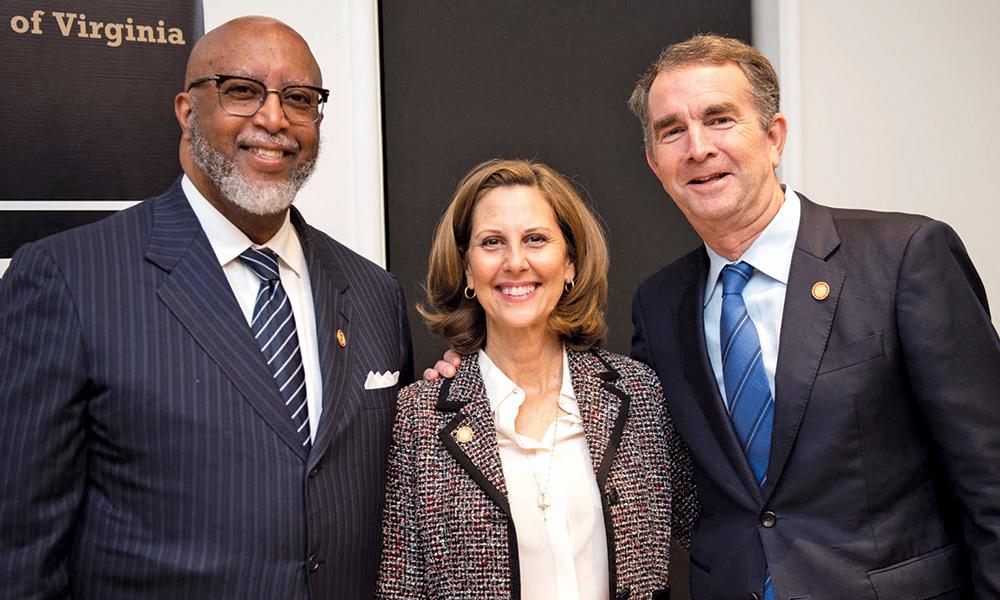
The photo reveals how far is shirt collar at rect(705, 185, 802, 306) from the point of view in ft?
6.20

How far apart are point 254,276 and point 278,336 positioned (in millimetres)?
141

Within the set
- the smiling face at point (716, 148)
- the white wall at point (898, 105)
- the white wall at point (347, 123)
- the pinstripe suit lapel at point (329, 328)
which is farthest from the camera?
the white wall at point (898, 105)

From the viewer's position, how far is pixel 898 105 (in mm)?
3379

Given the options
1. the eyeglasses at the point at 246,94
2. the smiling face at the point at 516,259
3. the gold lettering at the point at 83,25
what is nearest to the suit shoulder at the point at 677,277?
the smiling face at the point at 516,259

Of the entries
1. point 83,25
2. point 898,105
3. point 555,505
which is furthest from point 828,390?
point 898,105

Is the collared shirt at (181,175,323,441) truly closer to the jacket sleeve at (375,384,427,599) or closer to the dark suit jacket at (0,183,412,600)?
the dark suit jacket at (0,183,412,600)

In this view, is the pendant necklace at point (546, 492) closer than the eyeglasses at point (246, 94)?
No

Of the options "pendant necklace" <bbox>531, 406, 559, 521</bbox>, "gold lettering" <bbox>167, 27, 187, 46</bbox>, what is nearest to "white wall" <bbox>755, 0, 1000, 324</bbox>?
"pendant necklace" <bbox>531, 406, 559, 521</bbox>

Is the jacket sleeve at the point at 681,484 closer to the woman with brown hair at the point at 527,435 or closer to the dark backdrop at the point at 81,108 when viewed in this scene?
the woman with brown hair at the point at 527,435

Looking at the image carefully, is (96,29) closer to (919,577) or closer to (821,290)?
(821,290)

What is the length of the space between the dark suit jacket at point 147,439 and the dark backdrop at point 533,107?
1.22 m

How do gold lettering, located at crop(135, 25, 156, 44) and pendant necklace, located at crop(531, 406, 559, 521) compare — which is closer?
pendant necklace, located at crop(531, 406, 559, 521)

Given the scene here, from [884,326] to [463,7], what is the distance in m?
1.85

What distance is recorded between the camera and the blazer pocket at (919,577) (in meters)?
1.73
